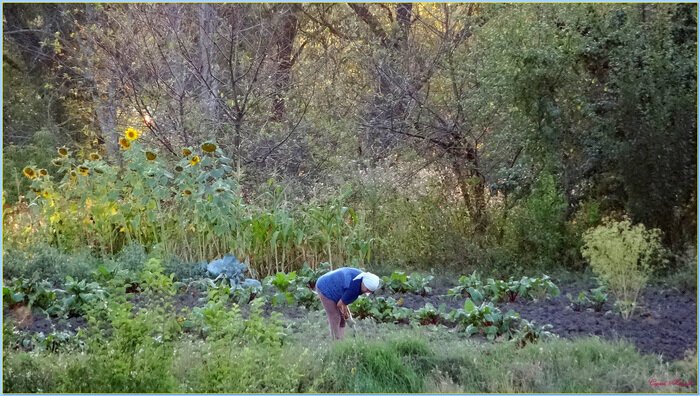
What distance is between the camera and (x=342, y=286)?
181 inches

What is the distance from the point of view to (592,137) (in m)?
7.60

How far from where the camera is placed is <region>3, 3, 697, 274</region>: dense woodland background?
7305mm

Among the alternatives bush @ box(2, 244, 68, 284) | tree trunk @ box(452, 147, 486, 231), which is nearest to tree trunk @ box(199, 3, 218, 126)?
tree trunk @ box(452, 147, 486, 231)

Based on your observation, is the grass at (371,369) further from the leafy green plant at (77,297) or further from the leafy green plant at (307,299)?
the leafy green plant at (307,299)

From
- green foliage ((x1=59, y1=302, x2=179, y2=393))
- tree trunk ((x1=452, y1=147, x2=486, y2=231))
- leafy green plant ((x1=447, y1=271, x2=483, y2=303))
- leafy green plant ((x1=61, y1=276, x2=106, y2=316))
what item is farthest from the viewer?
tree trunk ((x1=452, y1=147, x2=486, y2=231))

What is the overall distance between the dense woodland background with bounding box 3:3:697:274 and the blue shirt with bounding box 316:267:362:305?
2694 mm

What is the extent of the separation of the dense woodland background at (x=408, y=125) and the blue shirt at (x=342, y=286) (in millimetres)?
2694

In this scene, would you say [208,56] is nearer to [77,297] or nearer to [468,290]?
[77,297]

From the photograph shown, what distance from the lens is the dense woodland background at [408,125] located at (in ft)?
24.0

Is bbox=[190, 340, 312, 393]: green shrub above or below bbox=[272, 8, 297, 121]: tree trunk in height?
below

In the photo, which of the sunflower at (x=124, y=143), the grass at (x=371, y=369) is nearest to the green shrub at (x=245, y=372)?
the grass at (x=371, y=369)

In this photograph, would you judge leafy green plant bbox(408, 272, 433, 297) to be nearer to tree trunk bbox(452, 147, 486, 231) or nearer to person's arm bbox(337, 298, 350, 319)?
person's arm bbox(337, 298, 350, 319)

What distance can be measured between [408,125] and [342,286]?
5.05 meters

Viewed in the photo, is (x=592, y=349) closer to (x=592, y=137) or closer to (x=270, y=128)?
(x=592, y=137)
